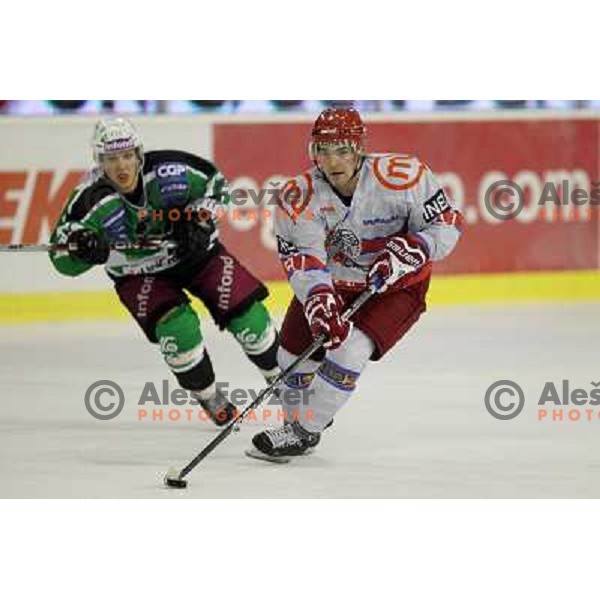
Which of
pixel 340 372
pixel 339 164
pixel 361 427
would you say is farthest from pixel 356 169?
pixel 361 427

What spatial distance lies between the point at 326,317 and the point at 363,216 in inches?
12.1

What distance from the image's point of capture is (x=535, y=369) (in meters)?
5.77

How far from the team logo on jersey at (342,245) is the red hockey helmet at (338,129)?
246 mm

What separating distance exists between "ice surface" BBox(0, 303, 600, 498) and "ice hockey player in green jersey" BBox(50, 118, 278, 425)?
27 centimetres

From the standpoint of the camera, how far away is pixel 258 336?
4793 millimetres

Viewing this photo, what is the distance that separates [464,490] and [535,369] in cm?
163

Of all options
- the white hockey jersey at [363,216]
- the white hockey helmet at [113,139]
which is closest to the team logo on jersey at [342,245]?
the white hockey jersey at [363,216]

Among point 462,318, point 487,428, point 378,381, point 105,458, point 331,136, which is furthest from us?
point 462,318

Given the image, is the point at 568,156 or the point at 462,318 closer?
the point at 462,318

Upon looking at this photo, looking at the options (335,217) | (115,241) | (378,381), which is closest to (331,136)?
(335,217)

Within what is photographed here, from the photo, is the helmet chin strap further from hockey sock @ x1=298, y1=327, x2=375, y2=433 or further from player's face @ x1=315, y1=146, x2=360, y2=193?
hockey sock @ x1=298, y1=327, x2=375, y2=433

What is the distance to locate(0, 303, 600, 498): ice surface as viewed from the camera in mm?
4277

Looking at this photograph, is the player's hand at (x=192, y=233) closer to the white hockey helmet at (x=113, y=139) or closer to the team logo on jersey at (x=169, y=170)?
the team logo on jersey at (x=169, y=170)

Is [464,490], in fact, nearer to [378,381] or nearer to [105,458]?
[105,458]
